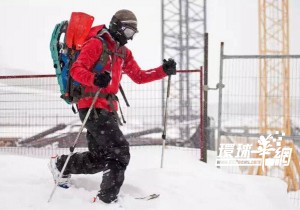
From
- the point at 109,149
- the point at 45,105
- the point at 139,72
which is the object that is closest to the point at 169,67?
the point at 139,72

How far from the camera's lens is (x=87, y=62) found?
3.08 metres

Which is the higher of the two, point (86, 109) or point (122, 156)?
point (86, 109)

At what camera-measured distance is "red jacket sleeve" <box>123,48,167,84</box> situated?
382 centimetres

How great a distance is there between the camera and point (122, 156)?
3252 millimetres

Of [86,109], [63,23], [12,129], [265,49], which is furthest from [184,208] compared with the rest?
[265,49]

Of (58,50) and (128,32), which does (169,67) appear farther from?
(58,50)

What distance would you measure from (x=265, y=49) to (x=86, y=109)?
28.0 m

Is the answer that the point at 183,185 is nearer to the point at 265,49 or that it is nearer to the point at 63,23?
the point at 63,23

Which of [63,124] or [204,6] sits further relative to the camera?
[204,6]

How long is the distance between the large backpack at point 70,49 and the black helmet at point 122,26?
183 millimetres

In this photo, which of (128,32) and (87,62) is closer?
(87,62)

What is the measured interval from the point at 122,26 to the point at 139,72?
72 cm

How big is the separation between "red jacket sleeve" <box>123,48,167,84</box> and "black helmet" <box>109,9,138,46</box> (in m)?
0.47

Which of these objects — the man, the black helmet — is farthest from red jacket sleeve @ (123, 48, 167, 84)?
the black helmet
